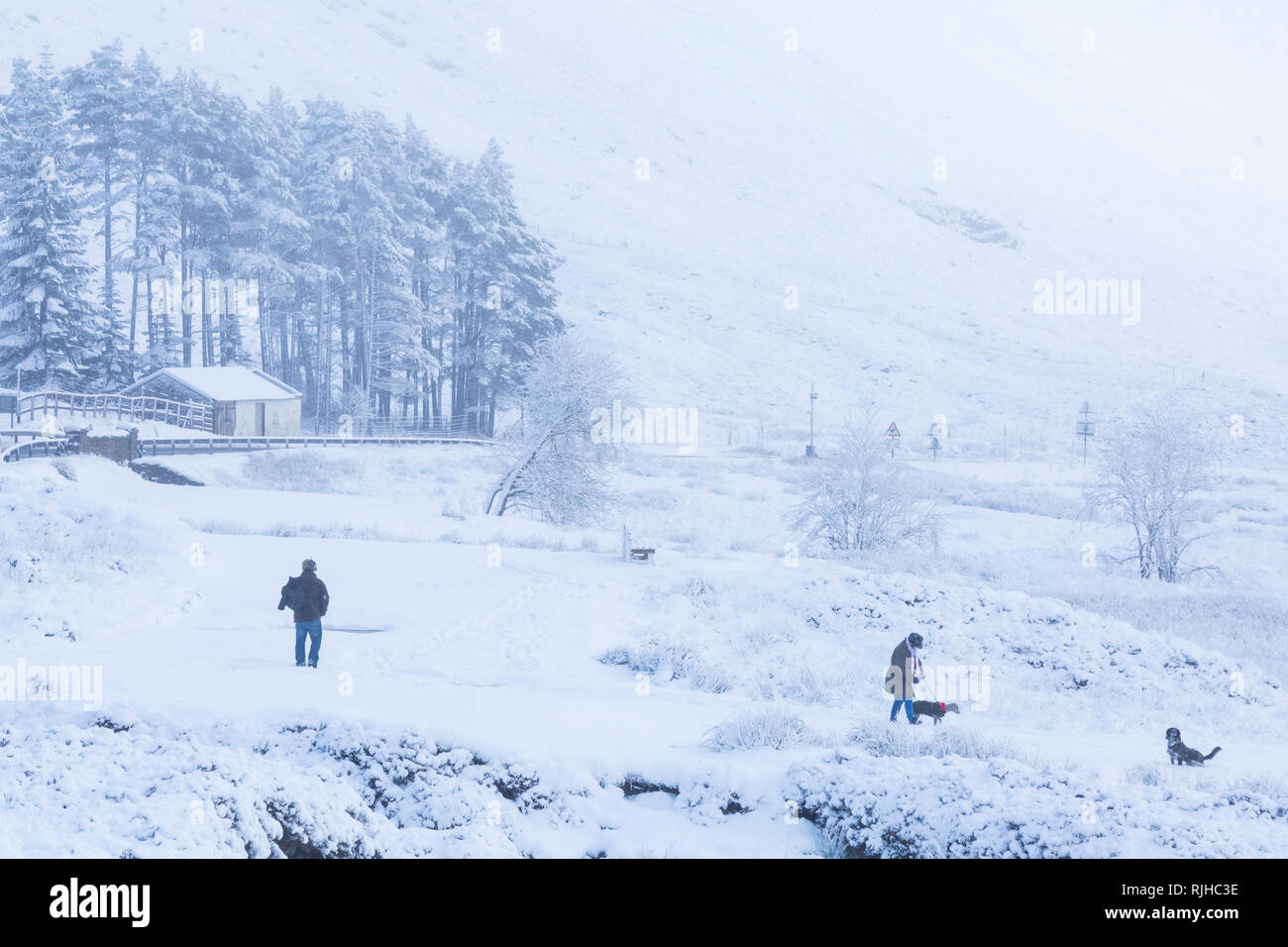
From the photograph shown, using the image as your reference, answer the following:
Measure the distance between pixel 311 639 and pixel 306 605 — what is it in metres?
0.49

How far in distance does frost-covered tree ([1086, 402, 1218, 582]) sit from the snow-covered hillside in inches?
801

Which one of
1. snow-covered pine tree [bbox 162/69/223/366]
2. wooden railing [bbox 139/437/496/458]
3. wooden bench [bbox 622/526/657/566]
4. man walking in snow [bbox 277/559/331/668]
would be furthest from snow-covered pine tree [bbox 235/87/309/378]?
man walking in snow [bbox 277/559/331/668]

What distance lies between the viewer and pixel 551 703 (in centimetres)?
1481

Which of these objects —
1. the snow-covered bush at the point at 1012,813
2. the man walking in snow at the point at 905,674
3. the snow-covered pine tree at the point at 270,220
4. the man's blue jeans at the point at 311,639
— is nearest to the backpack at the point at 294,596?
the man's blue jeans at the point at 311,639

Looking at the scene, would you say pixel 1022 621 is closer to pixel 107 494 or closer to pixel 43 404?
pixel 107 494

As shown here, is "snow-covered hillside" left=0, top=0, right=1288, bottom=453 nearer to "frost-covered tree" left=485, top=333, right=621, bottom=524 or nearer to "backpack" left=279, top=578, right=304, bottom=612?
"frost-covered tree" left=485, top=333, right=621, bottom=524

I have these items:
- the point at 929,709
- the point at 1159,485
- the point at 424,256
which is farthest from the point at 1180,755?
the point at 424,256

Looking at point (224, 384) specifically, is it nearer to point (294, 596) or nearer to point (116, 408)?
point (116, 408)

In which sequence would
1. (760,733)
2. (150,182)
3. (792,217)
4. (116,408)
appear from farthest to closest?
1. (792,217)
2. (150,182)
3. (116,408)
4. (760,733)

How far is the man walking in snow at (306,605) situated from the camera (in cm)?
1574

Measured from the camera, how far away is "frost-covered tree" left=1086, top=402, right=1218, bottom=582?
36344 mm

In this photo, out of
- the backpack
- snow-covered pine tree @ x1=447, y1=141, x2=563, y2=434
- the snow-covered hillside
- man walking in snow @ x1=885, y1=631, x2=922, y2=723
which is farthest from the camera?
the snow-covered hillside

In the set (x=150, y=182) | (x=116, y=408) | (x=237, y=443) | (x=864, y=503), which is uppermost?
(x=150, y=182)

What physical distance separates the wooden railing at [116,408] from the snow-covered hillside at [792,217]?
33.5 meters
